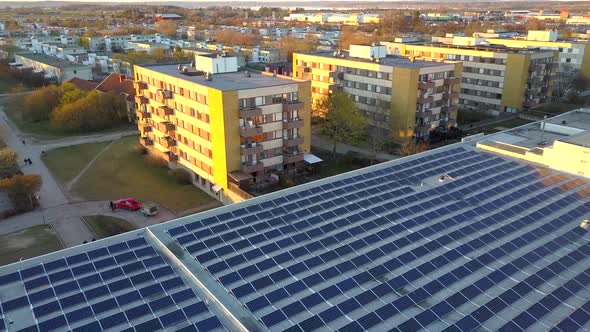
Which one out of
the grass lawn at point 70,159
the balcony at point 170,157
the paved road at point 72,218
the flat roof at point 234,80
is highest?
the flat roof at point 234,80

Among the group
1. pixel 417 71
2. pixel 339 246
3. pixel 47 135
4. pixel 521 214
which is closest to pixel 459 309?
pixel 339 246

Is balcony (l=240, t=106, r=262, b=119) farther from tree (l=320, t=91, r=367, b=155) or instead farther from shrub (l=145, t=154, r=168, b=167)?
shrub (l=145, t=154, r=168, b=167)

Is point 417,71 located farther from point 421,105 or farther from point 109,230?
point 109,230

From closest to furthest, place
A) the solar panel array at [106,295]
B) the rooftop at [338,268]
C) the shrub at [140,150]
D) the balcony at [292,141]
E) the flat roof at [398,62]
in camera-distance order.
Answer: the solar panel array at [106,295], the rooftop at [338,268], the balcony at [292,141], the shrub at [140,150], the flat roof at [398,62]

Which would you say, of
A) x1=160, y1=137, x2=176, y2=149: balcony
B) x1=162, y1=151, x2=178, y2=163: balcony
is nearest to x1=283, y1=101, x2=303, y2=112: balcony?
x1=160, y1=137, x2=176, y2=149: balcony

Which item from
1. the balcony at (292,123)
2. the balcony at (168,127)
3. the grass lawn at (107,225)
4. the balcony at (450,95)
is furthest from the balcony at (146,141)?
the balcony at (450,95)

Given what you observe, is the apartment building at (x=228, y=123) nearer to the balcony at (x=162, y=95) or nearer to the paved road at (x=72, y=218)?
the balcony at (x=162, y=95)
